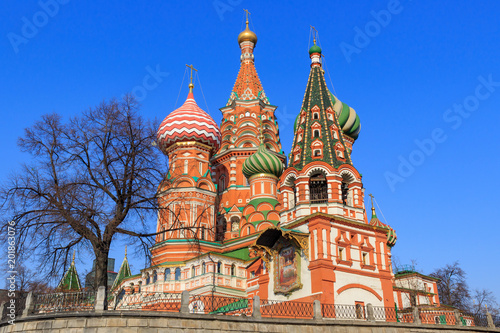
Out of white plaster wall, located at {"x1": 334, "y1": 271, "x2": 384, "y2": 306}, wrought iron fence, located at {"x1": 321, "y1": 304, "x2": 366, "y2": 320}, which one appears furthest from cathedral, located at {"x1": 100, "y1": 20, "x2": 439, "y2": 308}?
wrought iron fence, located at {"x1": 321, "y1": 304, "x2": 366, "y2": 320}

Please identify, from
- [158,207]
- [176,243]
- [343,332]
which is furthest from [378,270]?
[176,243]

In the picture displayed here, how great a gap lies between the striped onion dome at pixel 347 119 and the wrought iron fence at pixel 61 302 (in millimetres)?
24449

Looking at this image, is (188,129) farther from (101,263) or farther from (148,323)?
(148,323)

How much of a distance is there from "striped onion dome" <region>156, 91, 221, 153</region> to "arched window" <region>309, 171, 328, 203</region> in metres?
11.0

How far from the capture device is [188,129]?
3188 cm

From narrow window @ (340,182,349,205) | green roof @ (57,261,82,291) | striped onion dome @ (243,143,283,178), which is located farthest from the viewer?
striped onion dome @ (243,143,283,178)

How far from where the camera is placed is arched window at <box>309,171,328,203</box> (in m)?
22.4

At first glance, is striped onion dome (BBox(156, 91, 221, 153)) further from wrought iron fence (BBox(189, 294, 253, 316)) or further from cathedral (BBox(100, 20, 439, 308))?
wrought iron fence (BBox(189, 294, 253, 316))

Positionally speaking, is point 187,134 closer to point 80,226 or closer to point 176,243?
point 176,243

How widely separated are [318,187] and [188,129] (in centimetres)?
1186

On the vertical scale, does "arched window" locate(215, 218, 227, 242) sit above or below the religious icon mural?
above

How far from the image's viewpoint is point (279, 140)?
3722 centimetres

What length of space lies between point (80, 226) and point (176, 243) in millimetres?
15206

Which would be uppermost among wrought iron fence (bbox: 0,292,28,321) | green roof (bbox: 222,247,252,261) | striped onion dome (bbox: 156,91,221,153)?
striped onion dome (bbox: 156,91,221,153)
